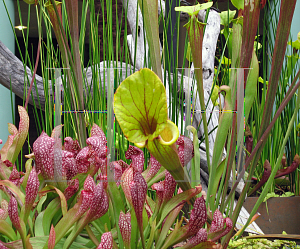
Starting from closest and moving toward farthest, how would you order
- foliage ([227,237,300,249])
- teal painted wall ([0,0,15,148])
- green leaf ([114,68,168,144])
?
green leaf ([114,68,168,144]) < foliage ([227,237,300,249]) < teal painted wall ([0,0,15,148])

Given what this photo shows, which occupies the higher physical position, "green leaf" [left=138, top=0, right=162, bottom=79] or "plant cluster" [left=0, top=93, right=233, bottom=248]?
"green leaf" [left=138, top=0, right=162, bottom=79]

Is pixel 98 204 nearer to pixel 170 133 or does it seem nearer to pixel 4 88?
pixel 170 133

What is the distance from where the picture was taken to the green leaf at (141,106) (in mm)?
260

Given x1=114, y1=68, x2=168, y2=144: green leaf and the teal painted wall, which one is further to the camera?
the teal painted wall

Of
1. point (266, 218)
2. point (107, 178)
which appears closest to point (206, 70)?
point (266, 218)

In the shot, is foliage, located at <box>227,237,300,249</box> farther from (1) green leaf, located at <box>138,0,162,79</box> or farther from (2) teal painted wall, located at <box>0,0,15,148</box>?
(2) teal painted wall, located at <box>0,0,15,148</box>

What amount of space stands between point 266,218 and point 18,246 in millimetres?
749

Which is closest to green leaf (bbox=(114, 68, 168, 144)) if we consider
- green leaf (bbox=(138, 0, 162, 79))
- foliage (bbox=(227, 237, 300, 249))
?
green leaf (bbox=(138, 0, 162, 79))

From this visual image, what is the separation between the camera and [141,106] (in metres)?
0.27

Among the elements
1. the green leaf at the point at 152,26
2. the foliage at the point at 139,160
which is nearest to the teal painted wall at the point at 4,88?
the foliage at the point at 139,160

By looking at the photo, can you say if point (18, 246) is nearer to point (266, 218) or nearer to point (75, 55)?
point (75, 55)

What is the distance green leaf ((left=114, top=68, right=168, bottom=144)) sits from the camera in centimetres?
26

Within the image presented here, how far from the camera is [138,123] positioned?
0.28 m

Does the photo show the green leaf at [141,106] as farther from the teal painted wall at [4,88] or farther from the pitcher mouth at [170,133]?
the teal painted wall at [4,88]
